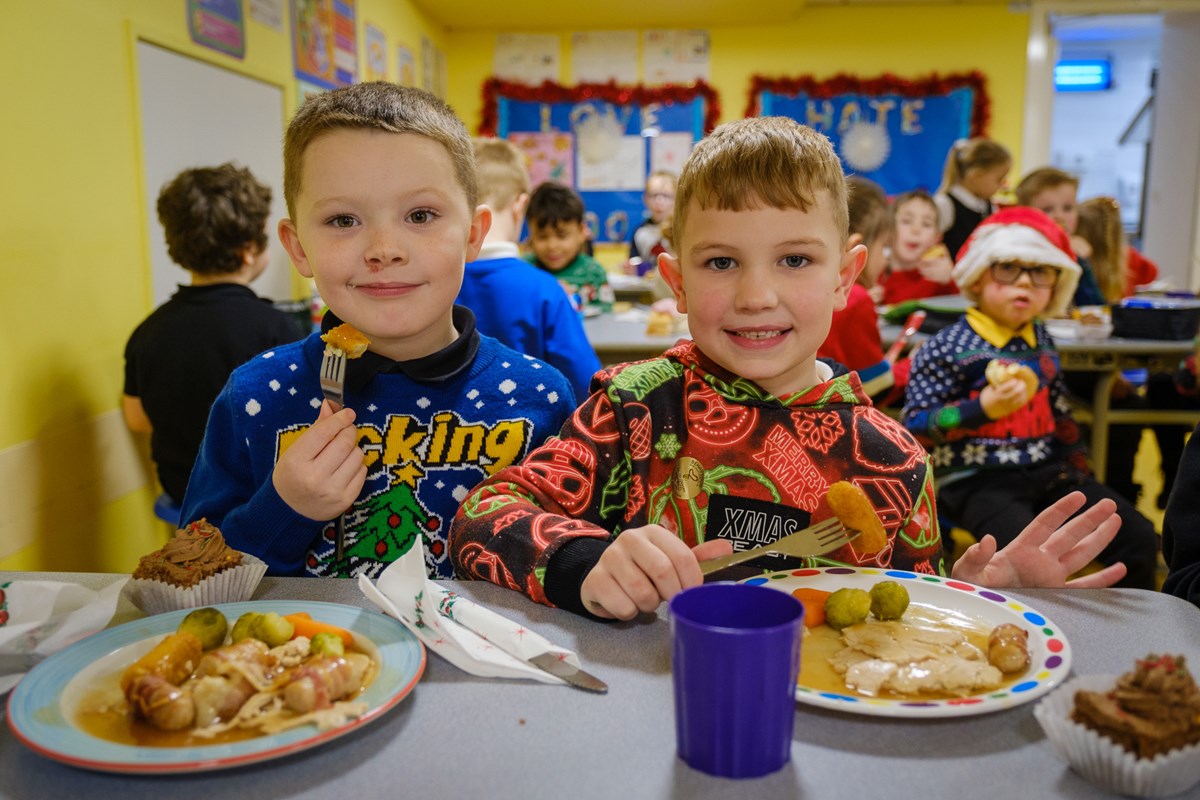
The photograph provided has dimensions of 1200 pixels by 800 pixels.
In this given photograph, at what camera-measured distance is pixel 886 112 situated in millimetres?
8227

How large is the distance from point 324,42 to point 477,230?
14.2 feet

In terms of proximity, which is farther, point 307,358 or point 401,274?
point 307,358

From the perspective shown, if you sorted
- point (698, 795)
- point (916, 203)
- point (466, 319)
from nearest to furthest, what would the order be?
point (698, 795)
point (466, 319)
point (916, 203)

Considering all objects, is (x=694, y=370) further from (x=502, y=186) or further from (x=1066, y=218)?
(x=1066, y=218)

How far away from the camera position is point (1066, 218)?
15.5ft

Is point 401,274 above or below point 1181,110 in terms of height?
below

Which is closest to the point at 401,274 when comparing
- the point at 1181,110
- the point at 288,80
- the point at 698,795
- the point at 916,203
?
the point at 698,795

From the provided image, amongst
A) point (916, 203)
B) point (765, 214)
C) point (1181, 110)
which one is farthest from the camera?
point (1181, 110)

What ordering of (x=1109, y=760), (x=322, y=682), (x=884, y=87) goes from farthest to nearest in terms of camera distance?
(x=884, y=87) < (x=322, y=682) < (x=1109, y=760)

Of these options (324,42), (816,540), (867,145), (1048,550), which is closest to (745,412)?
(816,540)

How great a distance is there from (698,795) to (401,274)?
82 cm

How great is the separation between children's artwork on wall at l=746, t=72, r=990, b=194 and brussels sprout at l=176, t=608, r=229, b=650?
26.0 feet

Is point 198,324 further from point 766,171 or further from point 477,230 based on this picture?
point 766,171

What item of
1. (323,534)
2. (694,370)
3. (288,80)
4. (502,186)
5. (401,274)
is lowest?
(323,534)
